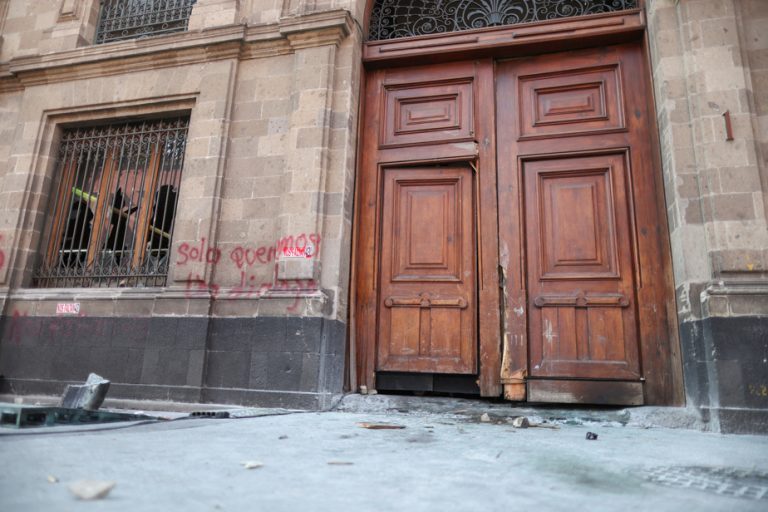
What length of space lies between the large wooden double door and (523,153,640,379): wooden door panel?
13 millimetres

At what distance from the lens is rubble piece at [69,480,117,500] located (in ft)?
5.53

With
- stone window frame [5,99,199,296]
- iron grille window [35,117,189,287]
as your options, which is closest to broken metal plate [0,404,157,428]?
iron grille window [35,117,189,287]

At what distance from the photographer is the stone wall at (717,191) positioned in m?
4.14

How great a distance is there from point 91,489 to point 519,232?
175 inches

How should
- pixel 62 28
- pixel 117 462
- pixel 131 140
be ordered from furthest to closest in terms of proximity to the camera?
pixel 62 28, pixel 131 140, pixel 117 462

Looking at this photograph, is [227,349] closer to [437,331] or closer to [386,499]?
[437,331]

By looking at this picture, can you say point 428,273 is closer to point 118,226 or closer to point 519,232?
point 519,232

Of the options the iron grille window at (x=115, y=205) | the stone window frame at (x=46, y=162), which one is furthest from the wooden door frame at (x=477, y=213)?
the iron grille window at (x=115, y=205)

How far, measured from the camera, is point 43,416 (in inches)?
123

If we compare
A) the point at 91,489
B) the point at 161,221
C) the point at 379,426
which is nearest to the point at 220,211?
the point at 161,221

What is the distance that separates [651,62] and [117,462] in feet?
18.7

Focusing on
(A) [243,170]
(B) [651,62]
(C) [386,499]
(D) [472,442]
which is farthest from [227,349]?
(B) [651,62]

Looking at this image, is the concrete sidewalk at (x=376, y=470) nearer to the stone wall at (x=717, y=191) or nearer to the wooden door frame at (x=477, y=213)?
the stone wall at (x=717, y=191)

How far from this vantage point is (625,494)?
199 cm
